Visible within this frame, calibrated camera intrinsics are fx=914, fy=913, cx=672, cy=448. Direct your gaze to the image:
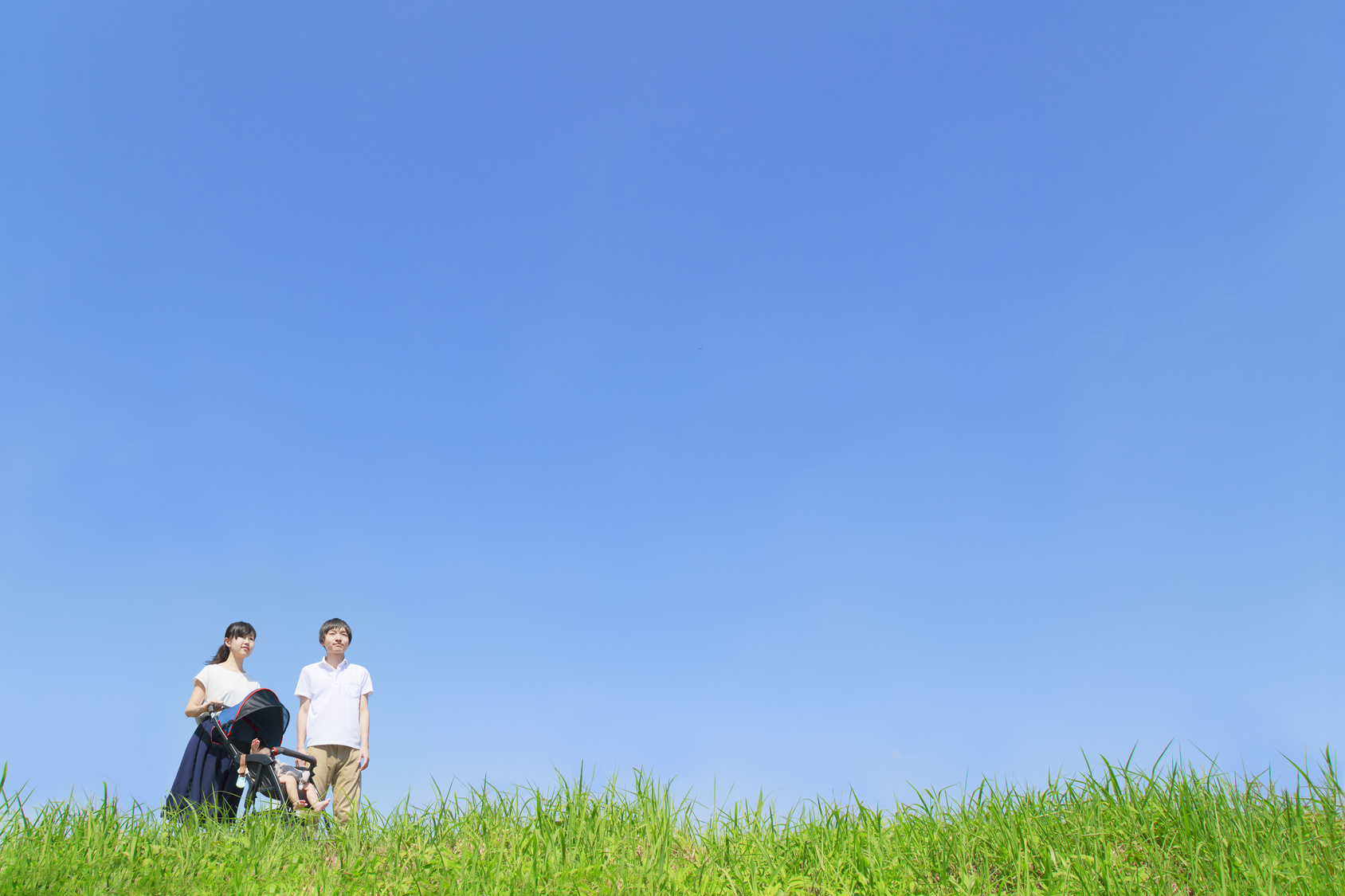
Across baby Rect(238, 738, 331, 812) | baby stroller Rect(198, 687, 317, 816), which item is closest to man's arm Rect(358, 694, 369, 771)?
baby Rect(238, 738, 331, 812)

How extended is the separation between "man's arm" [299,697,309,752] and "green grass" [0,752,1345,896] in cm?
148

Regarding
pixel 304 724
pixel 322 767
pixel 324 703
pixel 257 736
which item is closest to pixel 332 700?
pixel 324 703

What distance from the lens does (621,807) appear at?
6.46 m

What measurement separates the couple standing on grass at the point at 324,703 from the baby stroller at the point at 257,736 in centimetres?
26

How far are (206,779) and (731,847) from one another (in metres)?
4.24

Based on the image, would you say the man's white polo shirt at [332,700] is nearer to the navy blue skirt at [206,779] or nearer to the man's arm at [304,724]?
the man's arm at [304,724]

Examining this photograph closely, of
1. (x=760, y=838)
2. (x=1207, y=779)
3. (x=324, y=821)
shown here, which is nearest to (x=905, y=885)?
(x=760, y=838)

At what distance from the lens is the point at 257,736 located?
24.0 ft

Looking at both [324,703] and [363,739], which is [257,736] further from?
[363,739]

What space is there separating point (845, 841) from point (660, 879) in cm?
147

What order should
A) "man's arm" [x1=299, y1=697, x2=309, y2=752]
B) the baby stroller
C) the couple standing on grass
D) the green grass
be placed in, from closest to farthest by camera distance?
the green grass, the baby stroller, the couple standing on grass, "man's arm" [x1=299, y1=697, x2=309, y2=752]

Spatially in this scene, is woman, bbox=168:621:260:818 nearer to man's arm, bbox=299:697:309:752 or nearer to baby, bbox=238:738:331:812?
baby, bbox=238:738:331:812

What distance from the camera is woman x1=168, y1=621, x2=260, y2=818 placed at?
7.18 m

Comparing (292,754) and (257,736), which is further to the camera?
(257,736)
